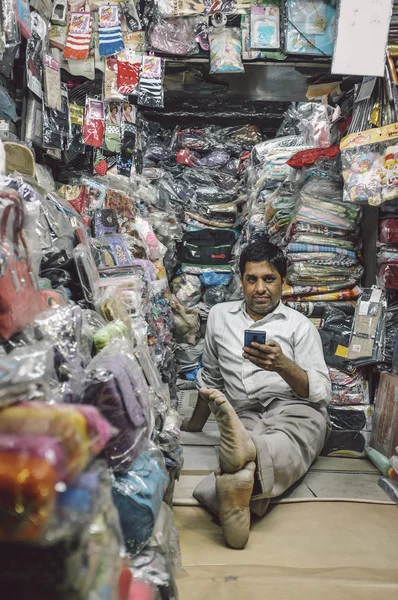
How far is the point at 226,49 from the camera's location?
11.6 ft

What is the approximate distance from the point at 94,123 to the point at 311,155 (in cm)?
132

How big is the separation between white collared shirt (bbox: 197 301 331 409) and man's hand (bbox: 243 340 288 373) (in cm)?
26

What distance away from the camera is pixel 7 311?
89cm

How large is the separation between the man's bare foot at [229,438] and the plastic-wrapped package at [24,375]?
0.98 metres

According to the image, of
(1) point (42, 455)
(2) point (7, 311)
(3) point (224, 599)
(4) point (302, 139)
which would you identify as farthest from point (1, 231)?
(4) point (302, 139)

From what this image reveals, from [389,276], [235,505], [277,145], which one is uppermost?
[277,145]

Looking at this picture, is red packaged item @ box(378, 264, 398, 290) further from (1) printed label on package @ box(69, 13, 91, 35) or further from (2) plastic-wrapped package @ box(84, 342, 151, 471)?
(1) printed label on package @ box(69, 13, 91, 35)

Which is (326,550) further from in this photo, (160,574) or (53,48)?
(53,48)

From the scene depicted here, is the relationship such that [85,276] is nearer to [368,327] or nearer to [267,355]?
[267,355]

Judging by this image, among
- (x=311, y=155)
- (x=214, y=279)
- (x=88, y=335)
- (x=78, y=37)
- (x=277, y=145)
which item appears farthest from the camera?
(x=214, y=279)

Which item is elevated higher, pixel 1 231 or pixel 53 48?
pixel 53 48

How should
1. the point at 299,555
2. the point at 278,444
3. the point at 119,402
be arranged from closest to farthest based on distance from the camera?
1. the point at 119,402
2. the point at 299,555
3. the point at 278,444

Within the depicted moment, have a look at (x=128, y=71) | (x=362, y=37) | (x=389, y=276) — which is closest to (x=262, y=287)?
(x=389, y=276)

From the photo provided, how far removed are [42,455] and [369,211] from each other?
2785mm
